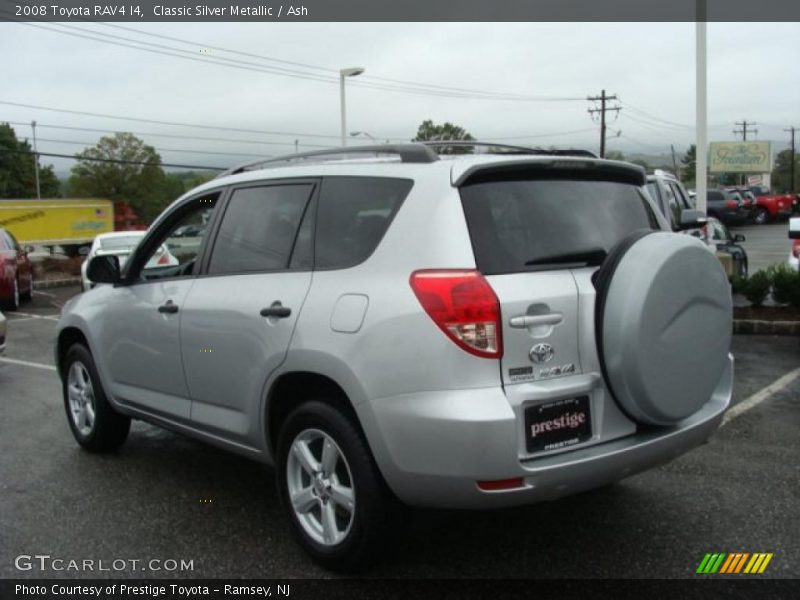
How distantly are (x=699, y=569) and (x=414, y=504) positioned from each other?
4.37ft

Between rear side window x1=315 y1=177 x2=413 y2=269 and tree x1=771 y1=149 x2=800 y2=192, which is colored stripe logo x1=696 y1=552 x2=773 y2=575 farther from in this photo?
tree x1=771 y1=149 x2=800 y2=192

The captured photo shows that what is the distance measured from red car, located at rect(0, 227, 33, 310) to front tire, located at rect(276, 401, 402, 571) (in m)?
12.1

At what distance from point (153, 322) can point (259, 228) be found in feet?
3.28

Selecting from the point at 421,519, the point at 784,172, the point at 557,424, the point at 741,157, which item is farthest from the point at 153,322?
Answer: the point at 784,172

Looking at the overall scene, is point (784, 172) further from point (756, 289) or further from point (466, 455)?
point (466, 455)

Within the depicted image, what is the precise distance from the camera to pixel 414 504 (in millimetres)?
3285

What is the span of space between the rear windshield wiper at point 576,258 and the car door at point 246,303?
1.05 m

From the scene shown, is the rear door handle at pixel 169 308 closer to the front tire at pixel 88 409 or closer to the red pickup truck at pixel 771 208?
the front tire at pixel 88 409

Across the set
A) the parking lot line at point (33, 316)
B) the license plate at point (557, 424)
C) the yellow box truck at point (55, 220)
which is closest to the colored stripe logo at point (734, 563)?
the license plate at point (557, 424)

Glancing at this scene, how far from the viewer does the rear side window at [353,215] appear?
352 centimetres

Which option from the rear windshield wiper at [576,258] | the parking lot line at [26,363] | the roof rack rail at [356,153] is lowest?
the parking lot line at [26,363]

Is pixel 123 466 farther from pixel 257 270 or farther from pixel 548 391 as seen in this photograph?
pixel 548 391

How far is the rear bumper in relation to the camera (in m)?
3.04

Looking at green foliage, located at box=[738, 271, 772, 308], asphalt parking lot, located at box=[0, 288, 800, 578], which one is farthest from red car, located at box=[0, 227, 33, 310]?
green foliage, located at box=[738, 271, 772, 308]
